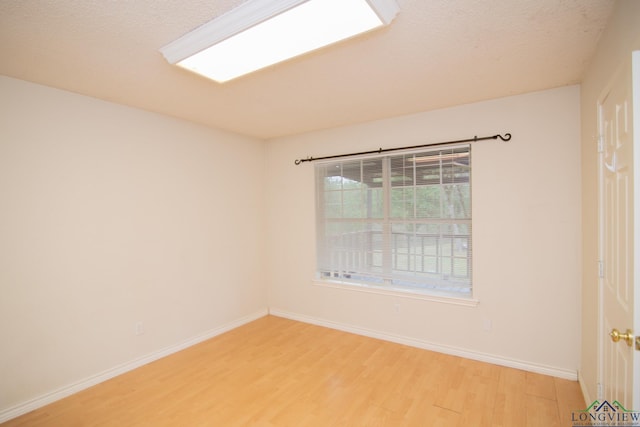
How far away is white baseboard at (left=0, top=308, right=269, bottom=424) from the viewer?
2252 millimetres

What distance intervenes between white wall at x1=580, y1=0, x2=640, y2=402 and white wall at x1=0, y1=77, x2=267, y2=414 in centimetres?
357

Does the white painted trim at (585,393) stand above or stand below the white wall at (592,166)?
below

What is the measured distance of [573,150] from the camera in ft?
8.39

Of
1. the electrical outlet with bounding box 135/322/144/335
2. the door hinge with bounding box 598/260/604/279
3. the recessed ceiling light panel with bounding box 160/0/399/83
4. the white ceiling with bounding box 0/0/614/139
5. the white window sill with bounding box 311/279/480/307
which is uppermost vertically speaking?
the white ceiling with bounding box 0/0/614/139

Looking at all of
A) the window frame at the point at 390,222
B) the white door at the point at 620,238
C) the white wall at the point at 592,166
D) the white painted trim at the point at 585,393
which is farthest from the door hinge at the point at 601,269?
the window frame at the point at 390,222

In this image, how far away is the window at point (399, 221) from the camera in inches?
122

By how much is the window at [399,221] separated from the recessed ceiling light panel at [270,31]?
1.95 meters

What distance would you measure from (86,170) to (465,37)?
313 centimetres

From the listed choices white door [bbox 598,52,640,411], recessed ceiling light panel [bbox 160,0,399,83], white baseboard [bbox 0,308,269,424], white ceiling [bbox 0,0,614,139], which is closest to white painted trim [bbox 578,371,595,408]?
white door [bbox 598,52,640,411]

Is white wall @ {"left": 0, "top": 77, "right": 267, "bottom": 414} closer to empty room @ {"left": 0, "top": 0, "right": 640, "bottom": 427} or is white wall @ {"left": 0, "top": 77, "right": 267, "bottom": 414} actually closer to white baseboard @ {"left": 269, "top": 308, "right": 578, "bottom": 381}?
empty room @ {"left": 0, "top": 0, "right": 640, "bottom": 427}

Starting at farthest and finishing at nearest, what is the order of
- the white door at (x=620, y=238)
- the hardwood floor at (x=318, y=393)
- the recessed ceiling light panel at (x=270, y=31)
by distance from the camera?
the hardwood floor at (x=318, y=393), the recessed ceiling light panel at (x=270, y=31), the white door at (x=620, y=238)

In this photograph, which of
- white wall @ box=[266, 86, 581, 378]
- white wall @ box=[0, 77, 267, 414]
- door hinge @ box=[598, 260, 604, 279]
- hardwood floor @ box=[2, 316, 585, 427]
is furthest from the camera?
white wall @ box=[266, 86, 581, 378]

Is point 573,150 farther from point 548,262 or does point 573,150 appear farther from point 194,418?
point 194,418

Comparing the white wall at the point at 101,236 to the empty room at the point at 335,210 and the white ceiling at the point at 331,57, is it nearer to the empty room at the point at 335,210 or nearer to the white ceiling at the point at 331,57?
the empty room at the point at 335,210
